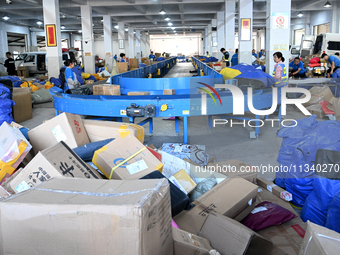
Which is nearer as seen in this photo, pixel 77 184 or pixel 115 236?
pixel 115 236

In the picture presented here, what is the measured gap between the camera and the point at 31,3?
1472cm

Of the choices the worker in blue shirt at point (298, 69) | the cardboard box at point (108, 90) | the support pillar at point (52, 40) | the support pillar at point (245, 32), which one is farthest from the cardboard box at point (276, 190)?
the support pillar at point (52, 40)

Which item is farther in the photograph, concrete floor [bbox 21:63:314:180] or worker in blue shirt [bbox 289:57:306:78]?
worker in blue shirt [bbox 289:57:306:78]

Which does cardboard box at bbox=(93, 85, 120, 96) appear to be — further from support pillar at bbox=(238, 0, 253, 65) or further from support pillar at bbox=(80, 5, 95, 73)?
support pillar at bbox=(80, 5, 95, 73)

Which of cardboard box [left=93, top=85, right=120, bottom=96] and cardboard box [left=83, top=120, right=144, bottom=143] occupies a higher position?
cardboard box [left=93, top=85, right=120, bottom=96]

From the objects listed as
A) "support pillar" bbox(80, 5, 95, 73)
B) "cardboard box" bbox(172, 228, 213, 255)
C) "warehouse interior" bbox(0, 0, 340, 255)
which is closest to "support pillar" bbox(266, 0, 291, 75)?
"warehouse interior" bbox(0, 0, 340, 255)

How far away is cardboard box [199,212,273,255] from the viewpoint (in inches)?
67.5

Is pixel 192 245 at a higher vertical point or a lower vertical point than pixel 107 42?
lower

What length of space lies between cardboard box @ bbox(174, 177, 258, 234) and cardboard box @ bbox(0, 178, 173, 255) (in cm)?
70

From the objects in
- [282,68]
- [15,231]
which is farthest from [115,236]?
[282,68]

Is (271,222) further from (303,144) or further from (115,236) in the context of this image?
(115,236)

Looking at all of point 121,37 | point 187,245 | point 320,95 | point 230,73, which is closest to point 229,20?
point 121,37

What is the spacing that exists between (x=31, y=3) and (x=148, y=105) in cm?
1341

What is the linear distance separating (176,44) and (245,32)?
127 ft
